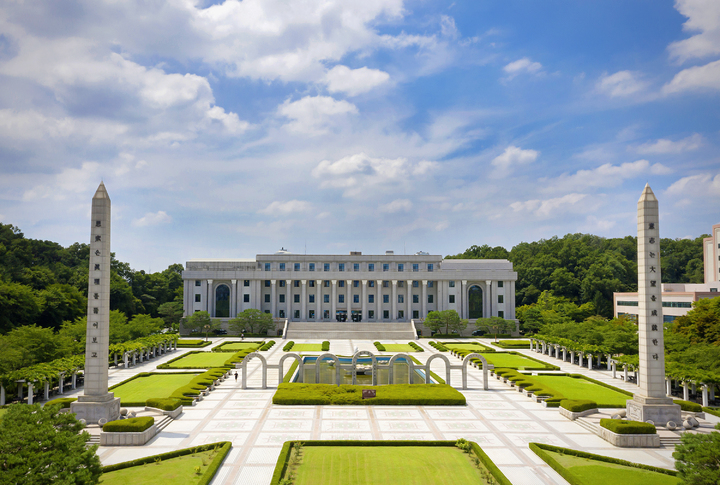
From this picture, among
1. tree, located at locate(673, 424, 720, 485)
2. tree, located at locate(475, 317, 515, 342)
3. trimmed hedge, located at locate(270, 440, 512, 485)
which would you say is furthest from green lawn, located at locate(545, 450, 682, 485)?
tree, located at locate(475, 317, 515, 342)

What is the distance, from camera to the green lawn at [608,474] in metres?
17.5

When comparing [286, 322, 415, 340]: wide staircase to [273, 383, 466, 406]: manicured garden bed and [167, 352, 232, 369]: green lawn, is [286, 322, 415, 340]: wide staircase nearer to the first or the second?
[167, 352, 232, 369]: green lawn

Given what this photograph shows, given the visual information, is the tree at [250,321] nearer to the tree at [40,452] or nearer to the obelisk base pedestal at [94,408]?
the obelisk base pedestal at [94,408]

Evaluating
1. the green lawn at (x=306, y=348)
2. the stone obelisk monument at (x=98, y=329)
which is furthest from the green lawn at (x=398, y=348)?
the stone obelisk monument at (x=98, y=329)

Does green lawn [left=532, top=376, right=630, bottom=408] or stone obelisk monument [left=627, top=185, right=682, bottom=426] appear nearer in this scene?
stone obelisk monument [left=627, top=185, right=682, bottom=426]

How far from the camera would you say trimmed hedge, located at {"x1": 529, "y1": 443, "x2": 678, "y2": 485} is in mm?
17559

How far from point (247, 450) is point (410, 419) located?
9447mm

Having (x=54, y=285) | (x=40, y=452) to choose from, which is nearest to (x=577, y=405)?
(x=40, y=452)

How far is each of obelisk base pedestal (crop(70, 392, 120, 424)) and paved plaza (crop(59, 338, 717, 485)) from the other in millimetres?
2803

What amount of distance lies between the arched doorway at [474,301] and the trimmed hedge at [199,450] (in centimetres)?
6144

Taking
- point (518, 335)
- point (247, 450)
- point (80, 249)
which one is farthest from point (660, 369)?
point (80, 249)

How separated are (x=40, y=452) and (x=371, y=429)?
48.8 ft

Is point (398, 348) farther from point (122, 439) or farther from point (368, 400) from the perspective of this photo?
point (122, 439)

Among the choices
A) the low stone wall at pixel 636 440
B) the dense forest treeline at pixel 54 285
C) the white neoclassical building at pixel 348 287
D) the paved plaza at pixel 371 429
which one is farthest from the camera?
the white neoclassical building at pixel 348 287
